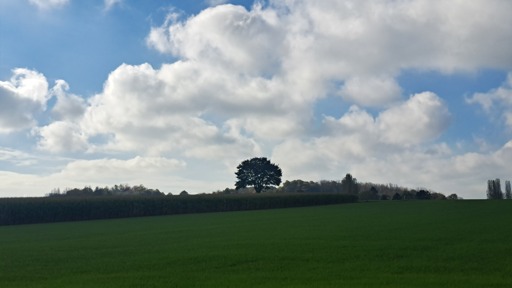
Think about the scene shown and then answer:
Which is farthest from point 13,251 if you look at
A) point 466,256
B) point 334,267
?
point 466,256

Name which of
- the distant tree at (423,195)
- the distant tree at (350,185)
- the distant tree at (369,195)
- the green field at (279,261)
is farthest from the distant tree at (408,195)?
the green field at (279,261)

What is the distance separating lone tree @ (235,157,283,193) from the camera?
11275 cm

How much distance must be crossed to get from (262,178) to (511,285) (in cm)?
10115

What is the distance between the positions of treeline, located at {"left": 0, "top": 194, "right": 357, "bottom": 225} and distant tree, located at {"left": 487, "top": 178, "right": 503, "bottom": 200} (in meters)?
45.6

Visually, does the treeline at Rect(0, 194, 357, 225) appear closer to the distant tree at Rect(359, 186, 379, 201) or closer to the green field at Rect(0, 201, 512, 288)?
the distant tree at Rect(359, 186, 379, 201)

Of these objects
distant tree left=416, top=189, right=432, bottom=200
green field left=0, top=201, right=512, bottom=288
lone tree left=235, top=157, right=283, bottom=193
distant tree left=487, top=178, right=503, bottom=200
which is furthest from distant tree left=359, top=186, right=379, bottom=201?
green field left=0, top=201, right=512, bottom=288

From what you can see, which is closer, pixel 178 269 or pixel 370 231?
pixel 178 269

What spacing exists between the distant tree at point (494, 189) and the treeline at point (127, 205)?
4559 cm

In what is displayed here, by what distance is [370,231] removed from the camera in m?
25.4

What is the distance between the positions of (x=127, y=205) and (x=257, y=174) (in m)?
55.5

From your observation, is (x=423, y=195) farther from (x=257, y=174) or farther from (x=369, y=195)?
(x=257, y=174)

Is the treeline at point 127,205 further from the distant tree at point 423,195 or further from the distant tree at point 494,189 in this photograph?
the distant tree at point 494,189

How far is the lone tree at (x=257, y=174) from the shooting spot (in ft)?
370

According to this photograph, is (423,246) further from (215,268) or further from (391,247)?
(215,268)
